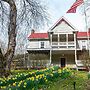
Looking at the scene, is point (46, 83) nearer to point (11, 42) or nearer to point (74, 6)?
point (11, 42)

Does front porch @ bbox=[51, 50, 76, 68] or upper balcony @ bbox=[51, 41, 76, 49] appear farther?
front porch @ bbox=[51, 50, 76, 68]

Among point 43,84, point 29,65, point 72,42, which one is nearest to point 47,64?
point 29,65

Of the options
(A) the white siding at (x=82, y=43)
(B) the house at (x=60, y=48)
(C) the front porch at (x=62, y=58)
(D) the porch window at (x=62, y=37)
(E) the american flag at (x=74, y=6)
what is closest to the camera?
(E) the american flag at (x=74, y=6)

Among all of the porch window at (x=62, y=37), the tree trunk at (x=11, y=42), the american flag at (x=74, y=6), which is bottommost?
the tree trunk at (x=11, y=42)

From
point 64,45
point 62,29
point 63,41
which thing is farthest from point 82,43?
point 64,45

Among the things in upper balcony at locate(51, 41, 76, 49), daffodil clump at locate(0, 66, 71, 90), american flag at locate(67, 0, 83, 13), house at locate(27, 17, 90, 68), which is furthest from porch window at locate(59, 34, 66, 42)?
daffodil clump at locate(0, 66, 71, 90)

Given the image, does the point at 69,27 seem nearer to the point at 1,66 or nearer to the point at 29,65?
the point at 29,65

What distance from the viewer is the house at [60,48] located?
143 feet

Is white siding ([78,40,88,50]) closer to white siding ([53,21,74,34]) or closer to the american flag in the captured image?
white siding ([53,21,74,34])

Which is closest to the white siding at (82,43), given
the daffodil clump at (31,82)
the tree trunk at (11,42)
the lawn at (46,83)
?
the tree trunk at (11,42)

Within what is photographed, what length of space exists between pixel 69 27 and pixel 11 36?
103 ft

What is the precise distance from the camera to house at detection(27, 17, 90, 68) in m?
43.6

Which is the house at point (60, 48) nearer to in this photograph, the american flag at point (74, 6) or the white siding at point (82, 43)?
the white siding at point (82, 43)

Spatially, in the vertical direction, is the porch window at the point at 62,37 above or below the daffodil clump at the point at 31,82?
above
